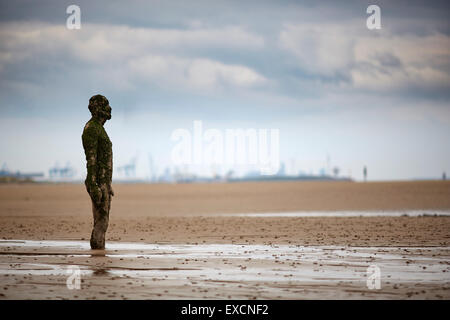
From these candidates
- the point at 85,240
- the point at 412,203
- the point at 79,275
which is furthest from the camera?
the point at 412,203

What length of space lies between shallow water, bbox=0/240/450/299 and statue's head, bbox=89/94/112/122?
4109 mm

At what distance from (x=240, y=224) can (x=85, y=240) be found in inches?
421

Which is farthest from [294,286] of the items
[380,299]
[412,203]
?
[412,203]

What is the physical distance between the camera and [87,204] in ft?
197

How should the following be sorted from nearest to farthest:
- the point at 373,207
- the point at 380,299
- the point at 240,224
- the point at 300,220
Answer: the point at 380,299 → the point at 240,224 → the point at 300,220 → the point at 373,207

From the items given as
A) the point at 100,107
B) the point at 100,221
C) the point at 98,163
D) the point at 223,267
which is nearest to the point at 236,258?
the point at 223,267

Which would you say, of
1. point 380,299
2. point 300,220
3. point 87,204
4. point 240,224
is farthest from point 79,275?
point 87,204

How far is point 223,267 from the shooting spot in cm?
1806

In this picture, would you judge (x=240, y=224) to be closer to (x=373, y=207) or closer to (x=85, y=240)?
(x=85, y=240)

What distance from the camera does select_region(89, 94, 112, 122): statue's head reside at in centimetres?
2228

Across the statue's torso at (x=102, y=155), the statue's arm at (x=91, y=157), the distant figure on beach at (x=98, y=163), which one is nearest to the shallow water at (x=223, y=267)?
the distant figure on beach at (x=98, y=163)

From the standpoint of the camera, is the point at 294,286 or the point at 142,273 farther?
the point at 142,273

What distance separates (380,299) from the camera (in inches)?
530

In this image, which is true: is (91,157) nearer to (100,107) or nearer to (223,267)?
(100,107)
